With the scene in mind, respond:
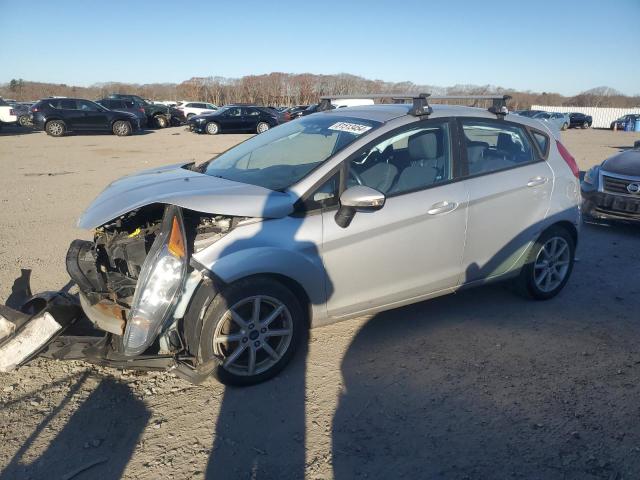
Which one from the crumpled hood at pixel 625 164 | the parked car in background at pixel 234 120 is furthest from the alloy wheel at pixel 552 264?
the parked car in background at pixel 234 120

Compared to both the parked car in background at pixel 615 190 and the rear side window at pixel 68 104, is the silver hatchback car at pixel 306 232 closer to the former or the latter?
the parked car in background at pixel 615 190

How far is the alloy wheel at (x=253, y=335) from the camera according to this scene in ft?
9.84

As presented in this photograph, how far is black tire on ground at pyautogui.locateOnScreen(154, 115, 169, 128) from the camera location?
92.2 feet

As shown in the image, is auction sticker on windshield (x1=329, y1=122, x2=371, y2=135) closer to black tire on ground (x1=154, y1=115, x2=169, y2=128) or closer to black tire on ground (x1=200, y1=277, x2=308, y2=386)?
black tire on ground (x1=200, y1=277, x2=308, y2=386)

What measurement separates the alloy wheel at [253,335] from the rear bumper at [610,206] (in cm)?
583

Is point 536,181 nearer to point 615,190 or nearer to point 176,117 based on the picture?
point 615,190

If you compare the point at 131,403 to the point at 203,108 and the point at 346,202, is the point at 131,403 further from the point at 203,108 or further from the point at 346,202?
the point at 203,108

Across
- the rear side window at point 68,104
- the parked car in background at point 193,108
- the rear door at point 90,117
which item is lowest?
the rear door at point 90,117

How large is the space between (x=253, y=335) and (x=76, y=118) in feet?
71.3

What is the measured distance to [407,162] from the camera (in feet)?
12.0

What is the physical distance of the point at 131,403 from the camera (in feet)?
9.84

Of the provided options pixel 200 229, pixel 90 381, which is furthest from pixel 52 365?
pixel 200 229

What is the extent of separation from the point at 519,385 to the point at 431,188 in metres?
1.50

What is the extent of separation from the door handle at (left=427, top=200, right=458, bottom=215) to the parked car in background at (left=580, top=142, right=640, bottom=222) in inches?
179
